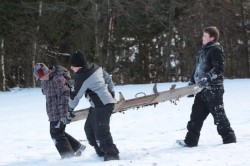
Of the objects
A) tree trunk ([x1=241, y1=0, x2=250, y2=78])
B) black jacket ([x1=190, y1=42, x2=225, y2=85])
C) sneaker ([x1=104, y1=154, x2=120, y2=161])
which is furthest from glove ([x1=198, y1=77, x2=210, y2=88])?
tree trunk ([x1=241, y1=0, x2=250, y2=78])

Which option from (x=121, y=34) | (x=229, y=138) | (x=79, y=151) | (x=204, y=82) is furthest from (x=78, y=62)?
(x=121, y=34)

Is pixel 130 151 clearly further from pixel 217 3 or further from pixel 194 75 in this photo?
pixel 217 3

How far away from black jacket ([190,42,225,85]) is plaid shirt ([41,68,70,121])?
183cm

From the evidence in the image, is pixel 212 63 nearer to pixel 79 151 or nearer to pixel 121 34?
pixel 79 151

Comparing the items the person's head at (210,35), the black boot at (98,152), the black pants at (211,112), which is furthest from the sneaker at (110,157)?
the person's head at (210,35)

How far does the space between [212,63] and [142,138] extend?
2.43m

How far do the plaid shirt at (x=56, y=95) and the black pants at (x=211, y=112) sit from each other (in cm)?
179

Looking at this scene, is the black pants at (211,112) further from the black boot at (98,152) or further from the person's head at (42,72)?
the person's head at (42,72)

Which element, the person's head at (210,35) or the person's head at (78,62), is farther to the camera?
the person's head at (210,35)

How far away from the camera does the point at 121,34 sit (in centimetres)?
2894

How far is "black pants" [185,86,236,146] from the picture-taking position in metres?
6.61

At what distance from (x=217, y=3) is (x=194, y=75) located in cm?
2172

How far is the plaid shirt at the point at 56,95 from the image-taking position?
263 inches

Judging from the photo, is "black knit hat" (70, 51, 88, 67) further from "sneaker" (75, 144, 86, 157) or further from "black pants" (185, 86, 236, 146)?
"black pants" (185, 86, 236, 146)
